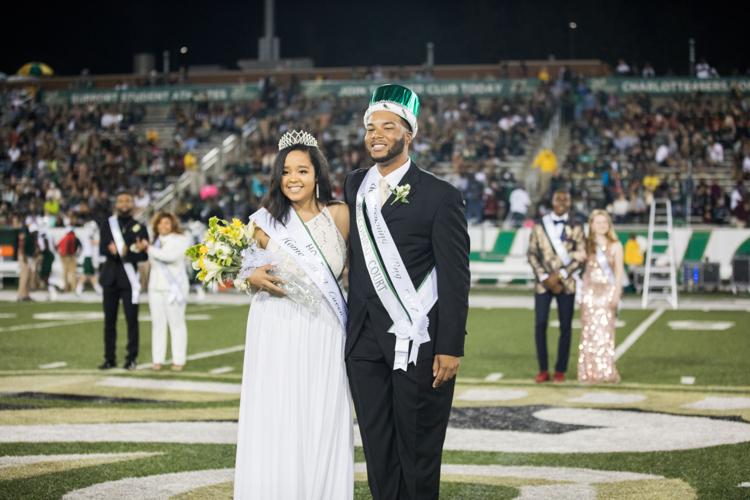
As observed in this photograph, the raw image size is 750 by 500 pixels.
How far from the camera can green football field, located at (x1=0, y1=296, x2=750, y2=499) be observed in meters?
7.15

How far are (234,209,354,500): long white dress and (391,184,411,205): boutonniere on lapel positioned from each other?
0.73 metres

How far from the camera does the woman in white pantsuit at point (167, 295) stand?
533 inches

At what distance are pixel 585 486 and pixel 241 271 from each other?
8.81ft

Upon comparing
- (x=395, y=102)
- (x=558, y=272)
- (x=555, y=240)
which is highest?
(x=395, y=102)

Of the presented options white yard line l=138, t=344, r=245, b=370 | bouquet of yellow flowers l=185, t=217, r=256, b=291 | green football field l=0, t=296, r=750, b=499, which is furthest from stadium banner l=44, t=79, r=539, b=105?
bouquet of yellow flowers l=185, t=217, r=256, b=291

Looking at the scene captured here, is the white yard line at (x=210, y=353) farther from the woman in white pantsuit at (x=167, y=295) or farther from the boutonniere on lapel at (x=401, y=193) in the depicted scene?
the boutonniere on lapel at (x=401, y=193)

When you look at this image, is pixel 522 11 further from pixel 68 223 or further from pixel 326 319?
pixel 326 319

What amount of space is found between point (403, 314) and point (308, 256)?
761 millimetres

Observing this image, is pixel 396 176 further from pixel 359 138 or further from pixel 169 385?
pixel 359 138

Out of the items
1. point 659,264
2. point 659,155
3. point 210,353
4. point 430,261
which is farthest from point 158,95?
point 430,261

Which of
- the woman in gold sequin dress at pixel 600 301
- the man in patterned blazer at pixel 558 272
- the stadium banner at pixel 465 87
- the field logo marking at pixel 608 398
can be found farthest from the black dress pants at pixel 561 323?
the stadium banner at pixel 465 87

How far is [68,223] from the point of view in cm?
3172

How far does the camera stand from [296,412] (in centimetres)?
553

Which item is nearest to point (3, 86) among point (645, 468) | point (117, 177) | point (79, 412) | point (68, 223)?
point (117, 177)
